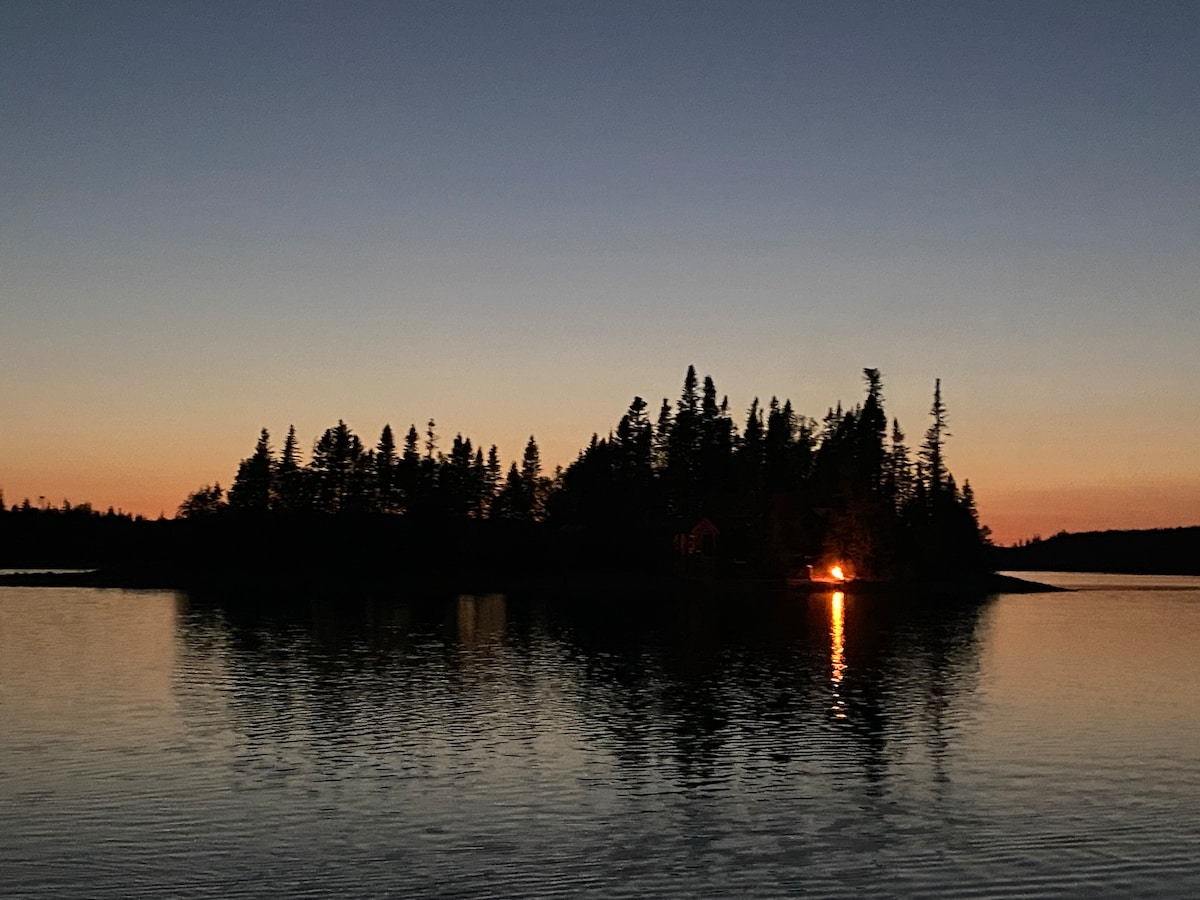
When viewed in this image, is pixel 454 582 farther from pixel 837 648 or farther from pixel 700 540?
pixel 837 648

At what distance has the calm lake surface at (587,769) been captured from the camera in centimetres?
2386

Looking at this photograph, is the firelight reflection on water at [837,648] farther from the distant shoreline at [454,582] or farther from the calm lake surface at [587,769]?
the distant shoreline at [454,582]

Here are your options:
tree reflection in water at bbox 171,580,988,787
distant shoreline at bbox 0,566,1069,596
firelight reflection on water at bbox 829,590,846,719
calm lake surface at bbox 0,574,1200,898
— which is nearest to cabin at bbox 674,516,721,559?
distant shoreline at bbox 0,566,1069,596

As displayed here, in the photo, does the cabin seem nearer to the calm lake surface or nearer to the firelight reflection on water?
the firelight reflection on water

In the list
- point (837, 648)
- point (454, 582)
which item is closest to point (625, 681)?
point (837, 648)

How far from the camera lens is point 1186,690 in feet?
186

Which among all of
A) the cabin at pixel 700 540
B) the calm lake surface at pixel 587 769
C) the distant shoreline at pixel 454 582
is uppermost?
the cabin at pixel 700 540

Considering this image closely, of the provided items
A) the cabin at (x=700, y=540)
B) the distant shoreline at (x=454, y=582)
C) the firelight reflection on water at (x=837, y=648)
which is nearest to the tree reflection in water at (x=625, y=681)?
the firelight reflection on water at (x=837, y=648)

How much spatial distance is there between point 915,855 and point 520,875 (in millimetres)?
8288

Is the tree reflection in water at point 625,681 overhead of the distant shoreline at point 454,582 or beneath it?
beneath

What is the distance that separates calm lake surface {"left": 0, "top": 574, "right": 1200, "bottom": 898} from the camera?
23.9m

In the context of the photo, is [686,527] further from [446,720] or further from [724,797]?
[724,797]

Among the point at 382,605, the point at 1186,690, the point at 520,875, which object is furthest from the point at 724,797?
the point at 382,605

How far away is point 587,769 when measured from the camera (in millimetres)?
34344
